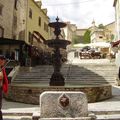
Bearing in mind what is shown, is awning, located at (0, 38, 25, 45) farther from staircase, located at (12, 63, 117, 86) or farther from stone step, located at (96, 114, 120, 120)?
stone step, located at (96, 114, 120, 120)

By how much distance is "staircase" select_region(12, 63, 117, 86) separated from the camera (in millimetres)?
21797

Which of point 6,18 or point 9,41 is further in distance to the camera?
point 6,18

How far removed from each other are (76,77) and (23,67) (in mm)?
4767

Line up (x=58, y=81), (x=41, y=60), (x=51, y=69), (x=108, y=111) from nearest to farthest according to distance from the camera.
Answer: (x=108, y=111) < (x=58, y=81) < (x=51, y=69) < (x=41, y=60)

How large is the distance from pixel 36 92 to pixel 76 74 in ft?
31.9

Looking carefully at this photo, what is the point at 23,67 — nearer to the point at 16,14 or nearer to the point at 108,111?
the point at 16,14

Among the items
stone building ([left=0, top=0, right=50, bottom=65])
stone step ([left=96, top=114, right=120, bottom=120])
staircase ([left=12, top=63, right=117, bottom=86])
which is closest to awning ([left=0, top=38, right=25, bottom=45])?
stone building ([left=0, top=0, right=50, bottom=65])

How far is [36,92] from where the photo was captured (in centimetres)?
1428

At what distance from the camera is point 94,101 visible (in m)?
14.9

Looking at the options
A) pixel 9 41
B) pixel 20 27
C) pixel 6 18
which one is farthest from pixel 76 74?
pixel 20 27

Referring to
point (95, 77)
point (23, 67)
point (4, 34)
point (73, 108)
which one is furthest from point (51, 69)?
point (73, 108)

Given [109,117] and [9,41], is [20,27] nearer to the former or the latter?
[9,41]

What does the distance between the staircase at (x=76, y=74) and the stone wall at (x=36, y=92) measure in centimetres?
535

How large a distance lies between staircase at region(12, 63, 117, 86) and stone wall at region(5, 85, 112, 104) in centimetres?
535
